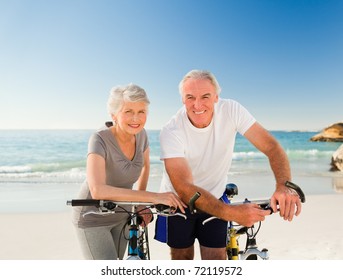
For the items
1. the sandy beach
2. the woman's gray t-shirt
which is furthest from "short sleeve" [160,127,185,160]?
the sandy beach

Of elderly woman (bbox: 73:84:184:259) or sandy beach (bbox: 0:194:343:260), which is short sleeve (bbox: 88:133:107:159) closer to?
elderly woman (bbox: 73:84:184:259)

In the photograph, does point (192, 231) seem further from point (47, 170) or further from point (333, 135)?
point (333, 135)

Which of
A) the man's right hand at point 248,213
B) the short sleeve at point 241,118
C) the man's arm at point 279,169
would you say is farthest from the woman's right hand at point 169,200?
the short sleeve at point 241,118

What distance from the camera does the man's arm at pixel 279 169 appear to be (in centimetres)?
206

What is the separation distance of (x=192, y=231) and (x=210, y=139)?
0.53m

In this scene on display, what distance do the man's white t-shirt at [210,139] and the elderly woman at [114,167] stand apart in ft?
0.63

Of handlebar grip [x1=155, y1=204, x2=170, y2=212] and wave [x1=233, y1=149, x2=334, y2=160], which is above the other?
handlebar grip [x1=155, y1=204, x2=170, y2=212]

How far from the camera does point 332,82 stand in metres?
32.0

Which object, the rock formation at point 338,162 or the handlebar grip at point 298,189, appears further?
the rock formation at point 338,162

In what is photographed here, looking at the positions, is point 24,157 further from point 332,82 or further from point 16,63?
point 332,82

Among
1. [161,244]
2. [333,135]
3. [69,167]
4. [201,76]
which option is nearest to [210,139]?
[201,76]

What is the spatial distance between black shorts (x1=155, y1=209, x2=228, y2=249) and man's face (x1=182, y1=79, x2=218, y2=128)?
1.69 ft

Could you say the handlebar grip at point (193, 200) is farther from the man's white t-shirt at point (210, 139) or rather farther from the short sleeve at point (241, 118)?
the short sleeve at point (241, 118)

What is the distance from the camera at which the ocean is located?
9.58 meters
